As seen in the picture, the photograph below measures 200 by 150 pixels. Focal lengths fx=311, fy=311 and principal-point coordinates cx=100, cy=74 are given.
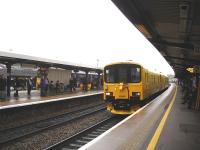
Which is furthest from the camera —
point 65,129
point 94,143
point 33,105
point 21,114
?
point 33,105

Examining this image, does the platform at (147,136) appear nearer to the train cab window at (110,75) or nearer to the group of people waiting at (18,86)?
the train cab window at (110,75)

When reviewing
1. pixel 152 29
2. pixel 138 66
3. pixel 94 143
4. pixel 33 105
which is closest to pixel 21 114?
pixel 33 105

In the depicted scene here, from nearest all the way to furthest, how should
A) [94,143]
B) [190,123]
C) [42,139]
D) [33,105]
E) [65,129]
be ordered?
[94,143] < [42,139] < [190,123] < [65,129] < [33,105]

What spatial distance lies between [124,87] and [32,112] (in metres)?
4.69

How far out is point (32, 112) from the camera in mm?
15297

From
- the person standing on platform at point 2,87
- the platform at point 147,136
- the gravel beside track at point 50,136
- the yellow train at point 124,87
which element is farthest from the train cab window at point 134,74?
the person standing on platform at point 2,87

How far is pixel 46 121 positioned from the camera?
14438 millimetres

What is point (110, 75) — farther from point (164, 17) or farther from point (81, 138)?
point (164, 17)

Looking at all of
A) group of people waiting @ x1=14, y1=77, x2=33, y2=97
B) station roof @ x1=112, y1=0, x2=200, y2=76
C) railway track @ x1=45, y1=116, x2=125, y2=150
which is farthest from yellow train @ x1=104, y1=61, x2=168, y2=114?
group of people waiting @ x1=14, y1=77, x2=33, y2=97

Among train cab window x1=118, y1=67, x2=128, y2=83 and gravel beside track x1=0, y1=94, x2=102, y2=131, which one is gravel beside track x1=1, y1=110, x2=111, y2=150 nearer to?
gravel beside track x1=0, y1=94, x2=102, y2=131

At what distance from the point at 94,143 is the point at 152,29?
6680mm

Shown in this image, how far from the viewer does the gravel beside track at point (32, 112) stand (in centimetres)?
1309

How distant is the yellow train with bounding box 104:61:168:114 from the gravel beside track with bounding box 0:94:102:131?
11.7 ft

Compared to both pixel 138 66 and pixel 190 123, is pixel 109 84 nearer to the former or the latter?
pixel 138 66
